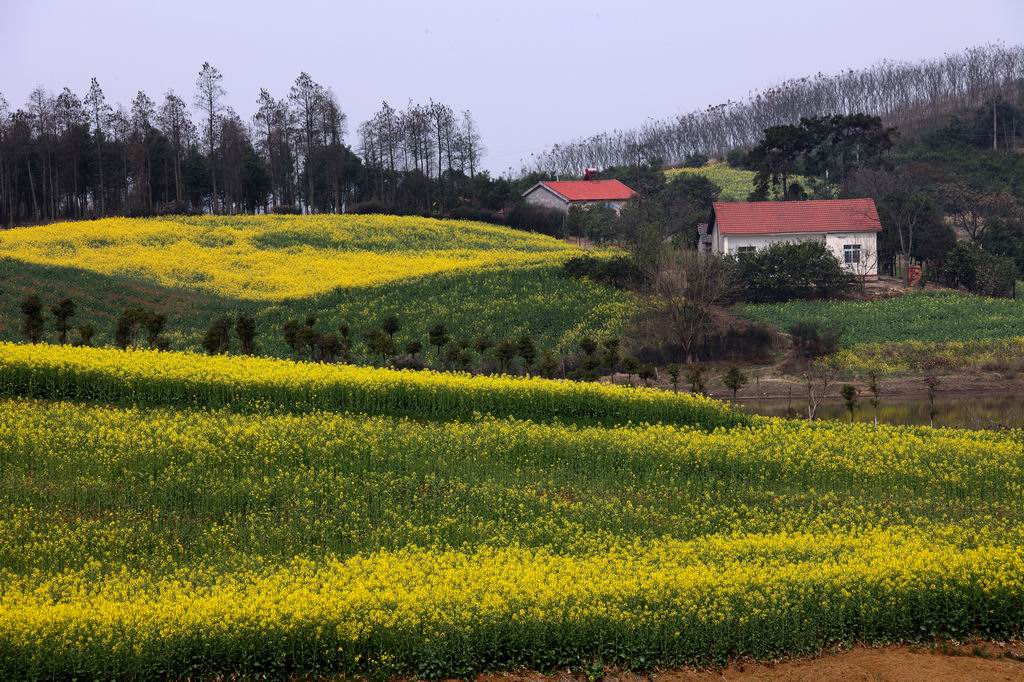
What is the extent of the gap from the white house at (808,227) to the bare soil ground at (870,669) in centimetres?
4867

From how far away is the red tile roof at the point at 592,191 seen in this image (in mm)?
94062

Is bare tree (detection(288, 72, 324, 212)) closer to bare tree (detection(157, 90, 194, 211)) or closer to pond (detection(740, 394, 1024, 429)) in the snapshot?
bare tree (detection(157, 90, 194, 211))

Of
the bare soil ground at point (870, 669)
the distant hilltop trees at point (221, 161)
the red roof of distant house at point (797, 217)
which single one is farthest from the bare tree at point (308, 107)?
the bare soil ground at point (870, 669)

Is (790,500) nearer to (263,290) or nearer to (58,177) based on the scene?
(263,290)

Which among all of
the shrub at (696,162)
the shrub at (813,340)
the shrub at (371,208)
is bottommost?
the shrub at (813,340)

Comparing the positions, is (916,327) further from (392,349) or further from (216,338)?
(216,338)

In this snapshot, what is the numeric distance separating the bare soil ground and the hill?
2952cm

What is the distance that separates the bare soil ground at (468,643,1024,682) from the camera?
14336mm

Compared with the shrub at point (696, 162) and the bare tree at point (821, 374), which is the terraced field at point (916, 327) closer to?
the bare tree at point (821, 374)

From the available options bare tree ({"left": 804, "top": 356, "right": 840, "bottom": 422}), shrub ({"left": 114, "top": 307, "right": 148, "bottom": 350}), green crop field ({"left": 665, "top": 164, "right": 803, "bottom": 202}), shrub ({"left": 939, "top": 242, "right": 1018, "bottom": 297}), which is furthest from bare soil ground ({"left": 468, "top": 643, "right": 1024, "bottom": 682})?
green crop field ({"left": 665, "top": 164, "right": 803, "bottom": 202})

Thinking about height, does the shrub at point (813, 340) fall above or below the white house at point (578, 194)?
below

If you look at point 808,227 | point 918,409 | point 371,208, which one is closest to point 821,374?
point 918,409

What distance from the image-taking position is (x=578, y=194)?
312 ft

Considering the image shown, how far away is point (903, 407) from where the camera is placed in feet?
129
